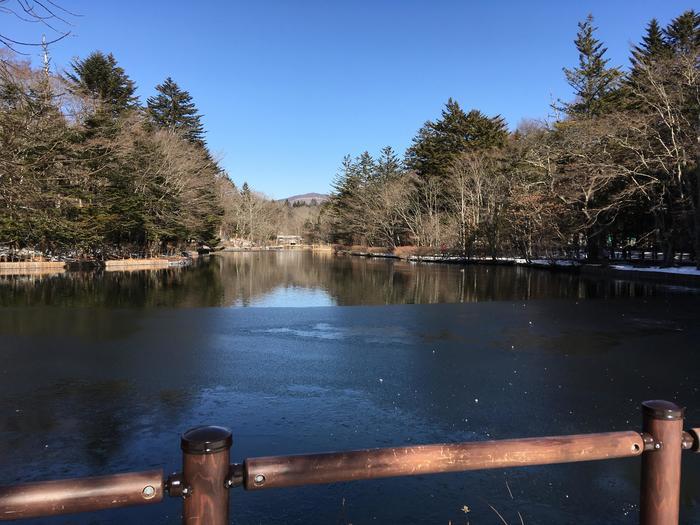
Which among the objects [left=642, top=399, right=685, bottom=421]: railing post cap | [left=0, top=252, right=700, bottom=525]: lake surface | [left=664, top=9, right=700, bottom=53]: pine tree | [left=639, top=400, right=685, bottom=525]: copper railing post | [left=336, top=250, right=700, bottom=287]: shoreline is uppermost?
[left=664, top=9, right=700, bottom=53]: pine tree

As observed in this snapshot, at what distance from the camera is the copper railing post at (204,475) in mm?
1581

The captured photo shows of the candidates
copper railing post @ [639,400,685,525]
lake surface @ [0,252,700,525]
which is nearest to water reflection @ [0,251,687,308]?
lake surface @ [0,252,700,525]

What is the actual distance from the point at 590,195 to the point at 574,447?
100ft

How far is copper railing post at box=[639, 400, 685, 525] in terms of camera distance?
193 centimetres

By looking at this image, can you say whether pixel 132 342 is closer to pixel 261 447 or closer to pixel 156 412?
pixel 156 412

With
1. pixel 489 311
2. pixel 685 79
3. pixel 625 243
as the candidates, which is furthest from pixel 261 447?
pixel 625 243

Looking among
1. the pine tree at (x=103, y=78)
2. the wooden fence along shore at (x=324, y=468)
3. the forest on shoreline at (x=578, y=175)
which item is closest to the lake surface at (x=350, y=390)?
the wooden fence along shore at (x=324, y=468)

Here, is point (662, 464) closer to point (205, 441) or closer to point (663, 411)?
point (663, 411)

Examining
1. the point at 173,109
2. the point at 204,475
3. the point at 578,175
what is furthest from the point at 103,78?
the point at 204,475

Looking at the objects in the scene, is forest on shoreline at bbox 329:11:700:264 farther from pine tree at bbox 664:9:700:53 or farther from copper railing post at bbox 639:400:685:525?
copper railing post at bbox 639:400:685:525

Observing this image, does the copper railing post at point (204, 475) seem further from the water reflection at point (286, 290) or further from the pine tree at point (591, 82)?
the pine tree at point (591, 82)

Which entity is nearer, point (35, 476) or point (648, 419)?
point (648, 419)

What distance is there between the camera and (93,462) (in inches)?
179

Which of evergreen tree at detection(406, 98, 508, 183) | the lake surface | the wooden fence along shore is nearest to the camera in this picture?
the wooden fence along shore
